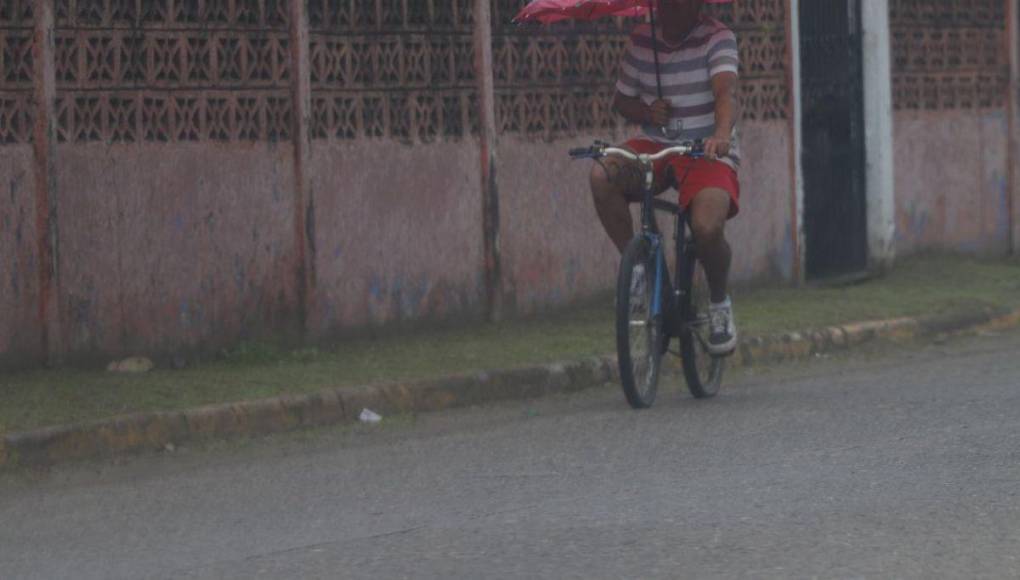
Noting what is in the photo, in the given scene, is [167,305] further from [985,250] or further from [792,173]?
[985,250]

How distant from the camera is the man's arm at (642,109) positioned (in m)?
8.23

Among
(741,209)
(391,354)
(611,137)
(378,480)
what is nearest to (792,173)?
(741,209)

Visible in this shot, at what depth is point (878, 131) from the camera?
42.4 feet

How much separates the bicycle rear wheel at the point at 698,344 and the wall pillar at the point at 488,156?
87.0 inches

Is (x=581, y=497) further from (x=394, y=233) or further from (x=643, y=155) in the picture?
(x=394, y=233)

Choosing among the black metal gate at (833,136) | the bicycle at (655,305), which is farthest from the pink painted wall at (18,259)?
the black metal gate at (833,136)

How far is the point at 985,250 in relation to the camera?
45.8 feet

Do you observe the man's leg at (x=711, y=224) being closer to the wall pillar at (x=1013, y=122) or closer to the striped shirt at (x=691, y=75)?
the striped shirt at (x=691, y=75)

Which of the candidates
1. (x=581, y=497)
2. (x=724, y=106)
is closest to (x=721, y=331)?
(x=724, y=106)

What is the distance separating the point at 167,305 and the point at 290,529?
366 cm

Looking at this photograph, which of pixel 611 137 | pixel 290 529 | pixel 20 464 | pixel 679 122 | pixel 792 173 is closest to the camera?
pixel 290 529

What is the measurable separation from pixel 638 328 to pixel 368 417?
4.15 feet

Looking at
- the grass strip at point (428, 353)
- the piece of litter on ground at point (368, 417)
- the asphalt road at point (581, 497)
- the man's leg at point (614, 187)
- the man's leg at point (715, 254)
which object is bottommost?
the asphalt road at point (581, 497)

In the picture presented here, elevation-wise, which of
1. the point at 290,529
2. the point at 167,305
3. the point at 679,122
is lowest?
the point at 290,529
